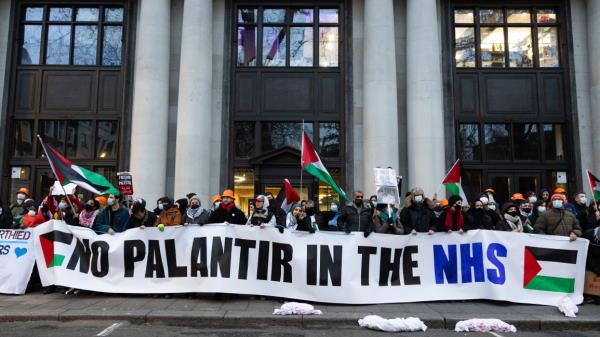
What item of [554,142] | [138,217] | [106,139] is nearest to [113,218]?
[138,217]

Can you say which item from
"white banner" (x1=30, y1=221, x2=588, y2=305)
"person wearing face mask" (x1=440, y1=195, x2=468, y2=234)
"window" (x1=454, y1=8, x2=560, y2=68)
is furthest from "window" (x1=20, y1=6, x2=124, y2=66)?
"person wearing face mask" (x1=440, y1=195, x2=468, y2=234)

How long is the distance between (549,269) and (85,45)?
15447mm

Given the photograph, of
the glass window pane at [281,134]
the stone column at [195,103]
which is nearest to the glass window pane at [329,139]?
the glass window pane at [281,134]

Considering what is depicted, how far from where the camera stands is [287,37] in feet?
53.4

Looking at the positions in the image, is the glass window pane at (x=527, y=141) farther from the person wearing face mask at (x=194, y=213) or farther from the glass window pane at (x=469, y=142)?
the person wearing face mask at (x=194, y=213)

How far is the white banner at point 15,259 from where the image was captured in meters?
8.98

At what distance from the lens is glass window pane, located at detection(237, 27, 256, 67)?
638 inches

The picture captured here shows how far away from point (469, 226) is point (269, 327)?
4.34 meters

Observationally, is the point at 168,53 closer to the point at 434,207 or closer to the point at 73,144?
the point at 73,144

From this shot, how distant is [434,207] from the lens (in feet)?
34.3

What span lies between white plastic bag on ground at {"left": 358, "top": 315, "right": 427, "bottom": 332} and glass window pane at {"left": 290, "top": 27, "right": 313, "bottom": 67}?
1092 centimetres

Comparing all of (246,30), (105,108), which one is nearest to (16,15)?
(105,108)

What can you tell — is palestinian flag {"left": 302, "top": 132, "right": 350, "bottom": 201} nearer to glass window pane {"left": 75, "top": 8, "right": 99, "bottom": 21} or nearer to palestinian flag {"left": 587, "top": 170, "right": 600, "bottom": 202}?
palestinian flag {"left": 587, "top": 170, "right": 600, "bottom": 202}

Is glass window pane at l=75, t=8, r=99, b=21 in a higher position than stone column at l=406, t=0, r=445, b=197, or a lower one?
higher
